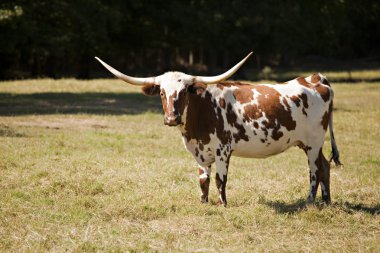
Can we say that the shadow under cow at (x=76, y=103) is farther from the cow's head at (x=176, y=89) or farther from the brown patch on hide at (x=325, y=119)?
the brown patch on hide at (x=325, y=119)

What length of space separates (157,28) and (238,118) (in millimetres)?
36298

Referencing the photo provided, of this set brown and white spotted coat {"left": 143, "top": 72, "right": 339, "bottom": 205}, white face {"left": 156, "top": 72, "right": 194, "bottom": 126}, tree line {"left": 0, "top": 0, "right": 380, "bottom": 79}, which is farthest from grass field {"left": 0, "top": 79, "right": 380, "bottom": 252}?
tree line {"left": 0, "top": 0, "right": 380, "bottom": 79}

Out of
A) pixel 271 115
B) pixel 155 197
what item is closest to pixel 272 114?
pixel 271 115

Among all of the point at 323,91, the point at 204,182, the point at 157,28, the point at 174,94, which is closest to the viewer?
the point at 174,94

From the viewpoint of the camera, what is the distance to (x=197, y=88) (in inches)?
304

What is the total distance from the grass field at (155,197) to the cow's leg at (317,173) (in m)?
0.17

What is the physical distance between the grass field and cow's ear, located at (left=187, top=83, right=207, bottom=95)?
155 cm

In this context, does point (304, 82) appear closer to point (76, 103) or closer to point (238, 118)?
point (238, 118)

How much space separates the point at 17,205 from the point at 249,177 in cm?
413

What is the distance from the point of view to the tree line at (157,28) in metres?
28.4

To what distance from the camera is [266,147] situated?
8.00 m

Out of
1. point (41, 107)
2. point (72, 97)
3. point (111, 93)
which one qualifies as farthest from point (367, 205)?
point (111, 93)

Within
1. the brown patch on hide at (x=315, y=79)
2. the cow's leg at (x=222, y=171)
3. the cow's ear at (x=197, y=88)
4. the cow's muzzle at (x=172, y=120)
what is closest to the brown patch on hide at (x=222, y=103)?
the cow's ear at (x=197, y=88)

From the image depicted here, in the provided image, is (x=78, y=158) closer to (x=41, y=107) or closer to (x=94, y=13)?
(x=41, y=107)
